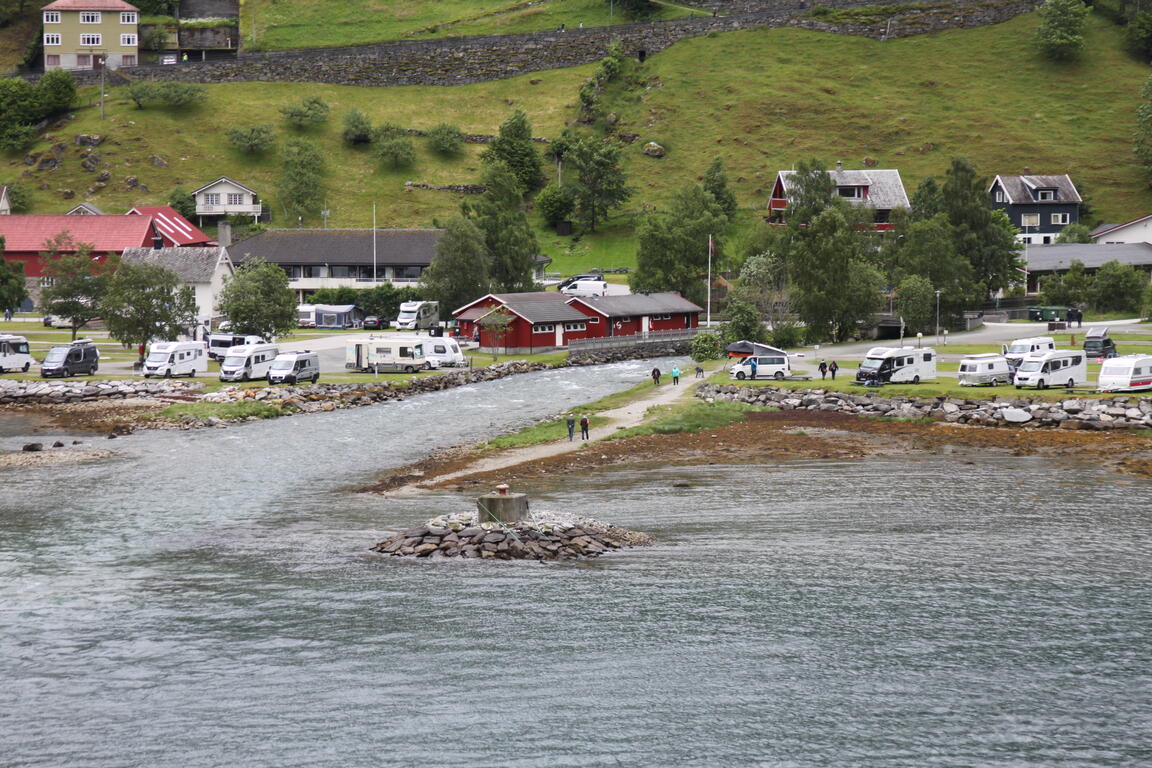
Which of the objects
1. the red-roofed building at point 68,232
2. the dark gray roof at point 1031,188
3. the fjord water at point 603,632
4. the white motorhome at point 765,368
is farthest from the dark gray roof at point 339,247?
the fjord water at point 603,632

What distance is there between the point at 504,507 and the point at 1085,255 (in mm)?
91855

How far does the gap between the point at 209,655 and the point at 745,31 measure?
154 meters

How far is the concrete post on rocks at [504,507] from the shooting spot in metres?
35.6

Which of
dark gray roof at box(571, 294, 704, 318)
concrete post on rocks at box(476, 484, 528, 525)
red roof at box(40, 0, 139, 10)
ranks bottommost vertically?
concrete post on rocks at box(476, 484, 528, 525)

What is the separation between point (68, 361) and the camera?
7375cm

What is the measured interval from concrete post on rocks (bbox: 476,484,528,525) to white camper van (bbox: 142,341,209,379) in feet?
139

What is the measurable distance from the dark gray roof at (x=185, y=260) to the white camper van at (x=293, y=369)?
96.0 feet

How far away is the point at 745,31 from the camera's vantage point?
6644 inches

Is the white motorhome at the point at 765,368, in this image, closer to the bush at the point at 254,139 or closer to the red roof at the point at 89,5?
the bush at the point at 254,139

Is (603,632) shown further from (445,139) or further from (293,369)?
(445,139)

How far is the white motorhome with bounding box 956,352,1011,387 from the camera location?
63.3 meters

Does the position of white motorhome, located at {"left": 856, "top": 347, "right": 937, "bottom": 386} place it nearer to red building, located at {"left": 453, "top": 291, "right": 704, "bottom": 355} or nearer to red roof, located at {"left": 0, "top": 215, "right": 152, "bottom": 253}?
red building, located at {"left": 453, "top": 291, "right": 704, "bottom": 355}

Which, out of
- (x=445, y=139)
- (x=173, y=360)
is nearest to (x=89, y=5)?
(x=445, y=139)

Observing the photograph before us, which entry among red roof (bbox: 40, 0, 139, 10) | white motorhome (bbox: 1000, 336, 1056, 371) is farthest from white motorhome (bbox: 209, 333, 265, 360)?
red roof (bbox: 40, 0, 139, 10)
